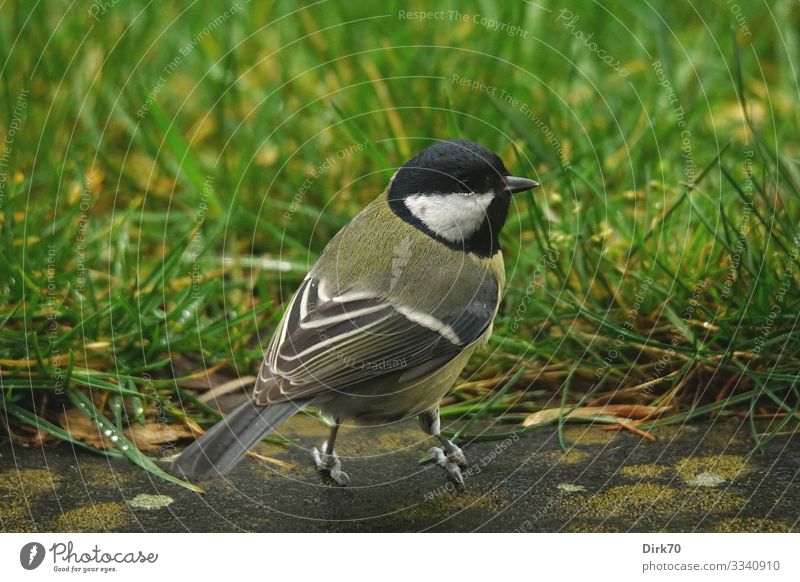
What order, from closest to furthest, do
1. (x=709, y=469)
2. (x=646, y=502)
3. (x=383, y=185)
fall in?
1. (x=646, y=502)
2. (x=709, y=469)
3. (x=383, y=185)

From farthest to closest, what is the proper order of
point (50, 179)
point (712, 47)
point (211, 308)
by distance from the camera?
1. point (712, 47)
2. point (50, 179)
3. point (211, 308)

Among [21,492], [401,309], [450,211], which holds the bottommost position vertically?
[21,492]

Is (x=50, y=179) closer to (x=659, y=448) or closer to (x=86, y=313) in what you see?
(x=86, y=313)

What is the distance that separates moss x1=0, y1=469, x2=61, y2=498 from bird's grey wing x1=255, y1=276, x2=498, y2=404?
1.68ft

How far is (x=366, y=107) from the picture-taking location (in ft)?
11.2

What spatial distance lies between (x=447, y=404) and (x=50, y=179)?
1.45 m

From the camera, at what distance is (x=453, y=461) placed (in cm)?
221

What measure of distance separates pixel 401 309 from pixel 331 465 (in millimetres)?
395

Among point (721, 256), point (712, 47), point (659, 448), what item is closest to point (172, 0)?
point (712, 47)

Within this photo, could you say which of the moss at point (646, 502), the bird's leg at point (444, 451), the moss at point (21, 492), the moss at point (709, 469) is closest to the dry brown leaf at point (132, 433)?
the moss at point (21, 492)

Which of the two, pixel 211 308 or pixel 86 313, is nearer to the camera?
pixel 86 313

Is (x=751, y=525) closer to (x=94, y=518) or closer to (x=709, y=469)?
(x=709, y=469)

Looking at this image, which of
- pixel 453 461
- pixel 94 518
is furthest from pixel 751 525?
pixel 94 518

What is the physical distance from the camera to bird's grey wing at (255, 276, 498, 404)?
6.67 ft
